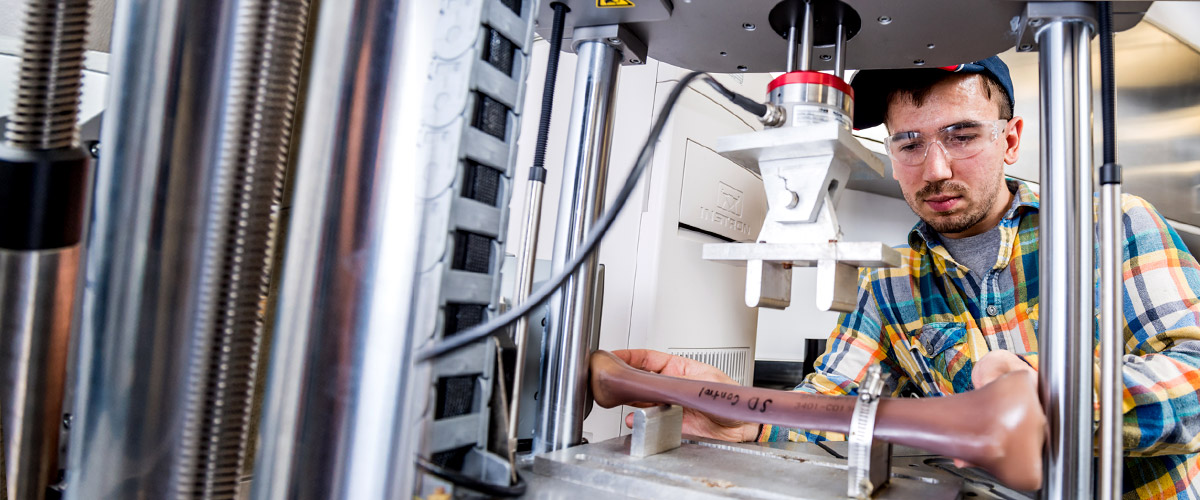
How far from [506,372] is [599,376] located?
31 centimetres

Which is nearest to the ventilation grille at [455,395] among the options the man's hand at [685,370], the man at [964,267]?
the man's hand at [685,370]

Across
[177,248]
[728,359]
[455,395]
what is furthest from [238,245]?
[728,359]

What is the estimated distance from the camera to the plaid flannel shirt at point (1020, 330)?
727 millimetres

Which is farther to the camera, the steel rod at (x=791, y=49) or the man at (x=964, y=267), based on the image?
the man at (x=964, y=267)

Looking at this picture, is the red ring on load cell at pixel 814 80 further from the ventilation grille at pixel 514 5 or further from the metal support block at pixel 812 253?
the ventilation grille at pixel 514 5

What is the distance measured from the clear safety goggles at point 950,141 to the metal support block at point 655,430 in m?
0.86

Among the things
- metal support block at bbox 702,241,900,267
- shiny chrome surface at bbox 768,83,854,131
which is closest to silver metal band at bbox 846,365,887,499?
metal support block at bbox 702,241,900,267

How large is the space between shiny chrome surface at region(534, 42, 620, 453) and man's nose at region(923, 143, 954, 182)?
0.81 m

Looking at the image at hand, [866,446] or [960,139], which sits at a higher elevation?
[960,139]

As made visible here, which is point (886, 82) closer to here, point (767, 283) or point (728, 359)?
point (728, 359)

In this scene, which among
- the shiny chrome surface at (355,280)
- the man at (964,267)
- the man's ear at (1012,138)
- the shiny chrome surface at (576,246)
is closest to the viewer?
the shiny chrome surface at (355,280)

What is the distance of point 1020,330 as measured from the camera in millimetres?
1186

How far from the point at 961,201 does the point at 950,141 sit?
118mm

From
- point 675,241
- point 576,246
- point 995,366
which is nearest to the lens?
point 995,366
